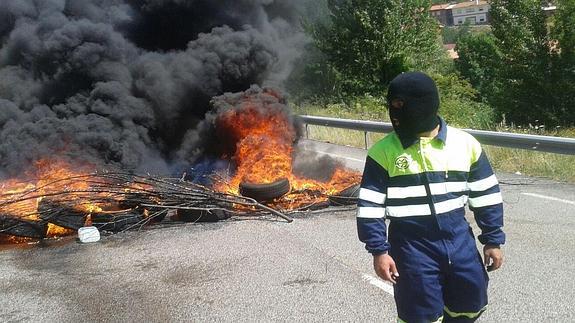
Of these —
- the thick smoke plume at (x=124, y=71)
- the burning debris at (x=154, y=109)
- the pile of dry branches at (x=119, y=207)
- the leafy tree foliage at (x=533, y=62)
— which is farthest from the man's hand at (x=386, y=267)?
the leafy tree foliage at (x=533, y=62)

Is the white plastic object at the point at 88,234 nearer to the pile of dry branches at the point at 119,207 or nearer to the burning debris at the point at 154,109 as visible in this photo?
the pile of dry branches at the point at 119,207

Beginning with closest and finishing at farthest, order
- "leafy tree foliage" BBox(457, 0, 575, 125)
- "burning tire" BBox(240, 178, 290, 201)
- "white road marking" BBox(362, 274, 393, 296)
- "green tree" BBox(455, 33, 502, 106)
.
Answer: "white road marking" BBox(362, 274, 393, 296), "burning tire" BBox(240, 178, 290, 201), "leafy tree foliage" BBox(457, 0, 575, 125), "green tree" BBox(455, 33, 502, 106)

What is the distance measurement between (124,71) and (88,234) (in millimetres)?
5389

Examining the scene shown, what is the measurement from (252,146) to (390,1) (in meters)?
19.1

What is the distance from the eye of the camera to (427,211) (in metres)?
2.92

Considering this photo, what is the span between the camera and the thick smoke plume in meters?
10.6

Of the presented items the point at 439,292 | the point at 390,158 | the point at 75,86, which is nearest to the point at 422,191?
the point at 390,158

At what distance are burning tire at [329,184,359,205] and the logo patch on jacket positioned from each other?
15.9 feet

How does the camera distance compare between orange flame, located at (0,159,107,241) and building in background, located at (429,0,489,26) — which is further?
building in background, located at (429,0,489,26)

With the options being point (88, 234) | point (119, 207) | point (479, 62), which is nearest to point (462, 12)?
point (479, 62)

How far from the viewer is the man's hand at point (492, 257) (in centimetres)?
298

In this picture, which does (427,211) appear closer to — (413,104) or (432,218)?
(432,218)

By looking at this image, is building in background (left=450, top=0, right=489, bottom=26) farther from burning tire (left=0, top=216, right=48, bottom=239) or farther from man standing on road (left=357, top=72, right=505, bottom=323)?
man standing on road (left=357, top=72, right=505, bottom=323)

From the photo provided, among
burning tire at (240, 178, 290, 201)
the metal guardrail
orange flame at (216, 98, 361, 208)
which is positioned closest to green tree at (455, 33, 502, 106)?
the metal guardrail
